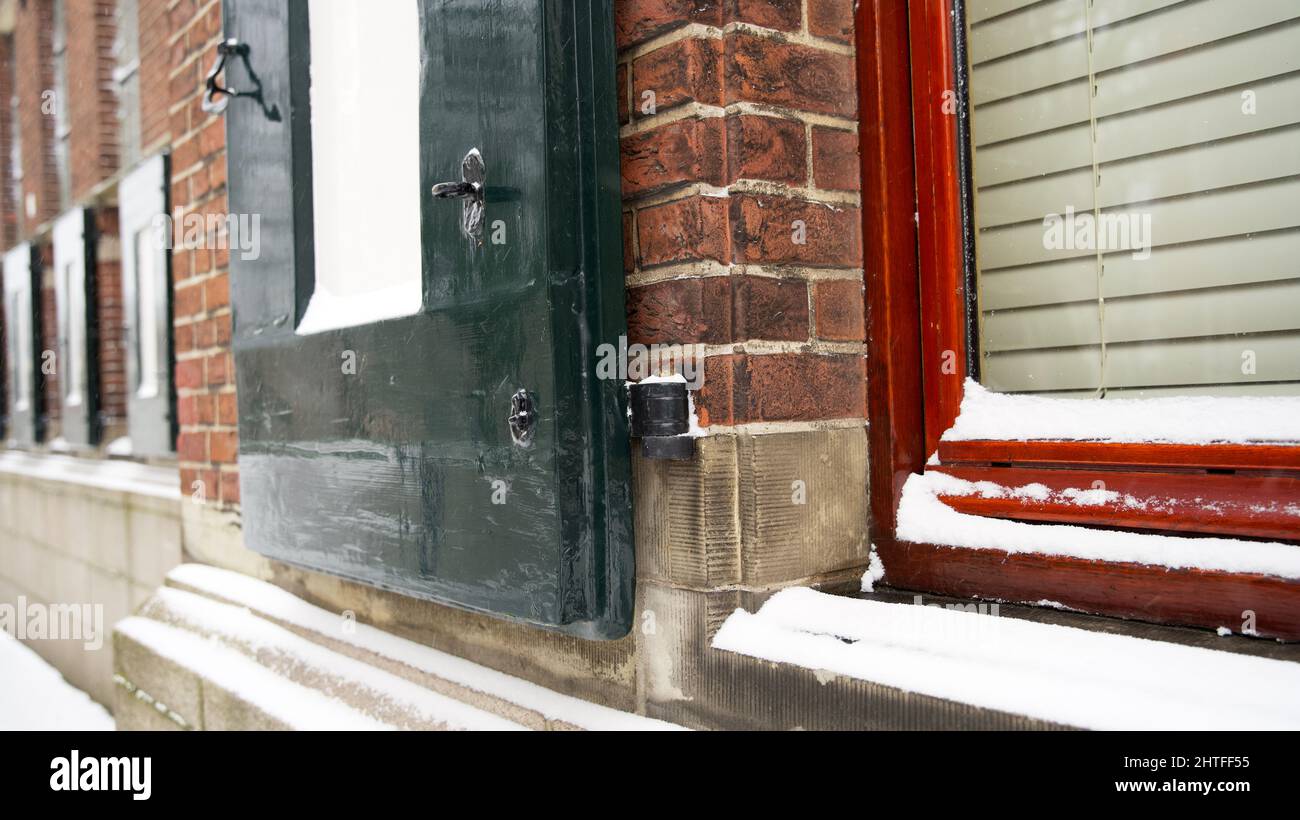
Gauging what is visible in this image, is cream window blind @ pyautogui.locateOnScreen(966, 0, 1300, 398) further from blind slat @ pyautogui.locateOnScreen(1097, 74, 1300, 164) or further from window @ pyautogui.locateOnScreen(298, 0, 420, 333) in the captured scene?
window @ pyautogui.locateOnScreen(298, 0, 420, 333)

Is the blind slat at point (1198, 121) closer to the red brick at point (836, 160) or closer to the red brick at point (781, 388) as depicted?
the red brick at point (836, 160)

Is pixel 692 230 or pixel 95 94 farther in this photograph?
pixel 95 94

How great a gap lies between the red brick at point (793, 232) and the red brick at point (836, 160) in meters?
Answer: 0.04

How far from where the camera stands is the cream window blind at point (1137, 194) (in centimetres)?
109

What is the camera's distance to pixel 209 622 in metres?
2.54

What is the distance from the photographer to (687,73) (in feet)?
4.36

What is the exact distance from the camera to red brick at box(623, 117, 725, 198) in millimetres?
1324

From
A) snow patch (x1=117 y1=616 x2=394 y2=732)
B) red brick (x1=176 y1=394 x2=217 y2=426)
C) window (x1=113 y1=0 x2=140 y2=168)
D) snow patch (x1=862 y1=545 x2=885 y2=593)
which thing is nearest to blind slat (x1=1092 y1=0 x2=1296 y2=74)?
snow patch (x1=862 y1=545 x2=885 y2=593)

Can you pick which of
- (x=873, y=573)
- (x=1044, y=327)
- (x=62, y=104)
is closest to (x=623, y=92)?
(x=1044, y=327)

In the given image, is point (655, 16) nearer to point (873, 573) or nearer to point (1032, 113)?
point (1032, 113)

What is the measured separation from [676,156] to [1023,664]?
79cm

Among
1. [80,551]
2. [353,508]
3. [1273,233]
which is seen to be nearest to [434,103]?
[353,508]
